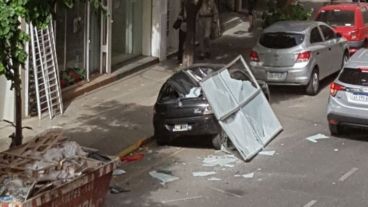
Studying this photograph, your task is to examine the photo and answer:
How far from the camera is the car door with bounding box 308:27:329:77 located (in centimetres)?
1955

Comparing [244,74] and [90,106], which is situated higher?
[244,74]

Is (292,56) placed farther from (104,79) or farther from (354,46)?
(104,79)

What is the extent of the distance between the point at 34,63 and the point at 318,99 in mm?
6923

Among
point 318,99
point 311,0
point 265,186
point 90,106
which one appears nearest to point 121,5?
point 90,106

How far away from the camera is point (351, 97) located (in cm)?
1503

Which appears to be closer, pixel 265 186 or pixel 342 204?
pixel 342 204

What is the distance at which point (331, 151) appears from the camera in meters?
14.8

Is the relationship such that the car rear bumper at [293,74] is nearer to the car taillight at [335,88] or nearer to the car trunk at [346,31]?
the car taillight at [335,88]

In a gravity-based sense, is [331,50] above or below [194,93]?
below

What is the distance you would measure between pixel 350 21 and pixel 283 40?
470cm

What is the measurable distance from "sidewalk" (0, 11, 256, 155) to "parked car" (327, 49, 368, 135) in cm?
367

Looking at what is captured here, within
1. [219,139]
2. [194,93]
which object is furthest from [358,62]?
[194,93]

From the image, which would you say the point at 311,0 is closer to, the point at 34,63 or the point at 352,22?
the point at 352,22

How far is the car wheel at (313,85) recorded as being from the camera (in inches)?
Answer: 766
